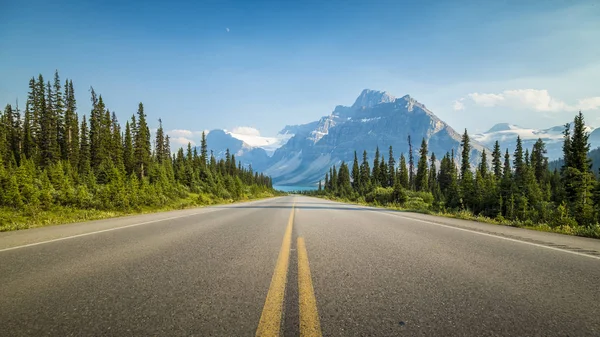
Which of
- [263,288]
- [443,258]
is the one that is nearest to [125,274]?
[263,288]

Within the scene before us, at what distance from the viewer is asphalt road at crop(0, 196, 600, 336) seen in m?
2.21

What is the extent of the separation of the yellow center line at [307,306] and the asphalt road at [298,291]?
0.5 inches

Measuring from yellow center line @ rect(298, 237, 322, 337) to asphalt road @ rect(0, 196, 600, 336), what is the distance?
0.04 ft

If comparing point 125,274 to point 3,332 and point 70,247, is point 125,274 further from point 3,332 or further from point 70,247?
point 70,247

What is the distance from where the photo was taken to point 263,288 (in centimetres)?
304

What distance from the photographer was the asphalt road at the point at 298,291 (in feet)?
7.23

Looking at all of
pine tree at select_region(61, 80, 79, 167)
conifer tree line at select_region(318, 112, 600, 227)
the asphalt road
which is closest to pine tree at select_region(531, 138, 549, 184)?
conifer tree line at select_region(318, 112, 600, 227)

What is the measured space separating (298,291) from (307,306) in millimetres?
415

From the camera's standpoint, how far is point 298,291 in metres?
2.94

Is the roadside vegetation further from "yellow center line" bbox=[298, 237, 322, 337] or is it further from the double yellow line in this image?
the double yellow line

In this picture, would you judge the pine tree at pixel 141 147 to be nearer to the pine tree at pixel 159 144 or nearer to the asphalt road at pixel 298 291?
the pine tree at pixel 159 144

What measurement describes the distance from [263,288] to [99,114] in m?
68.8

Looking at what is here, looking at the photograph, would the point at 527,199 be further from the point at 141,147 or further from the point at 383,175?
the point at 383,175

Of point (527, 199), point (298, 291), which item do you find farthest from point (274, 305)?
point (527, 199)
